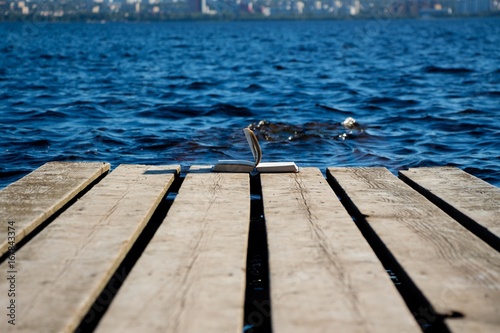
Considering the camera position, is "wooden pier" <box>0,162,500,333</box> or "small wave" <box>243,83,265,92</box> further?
"small wave" <box>243,83,265,92</box>

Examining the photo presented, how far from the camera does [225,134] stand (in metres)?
10.9

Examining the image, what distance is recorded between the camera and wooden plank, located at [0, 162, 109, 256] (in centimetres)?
396

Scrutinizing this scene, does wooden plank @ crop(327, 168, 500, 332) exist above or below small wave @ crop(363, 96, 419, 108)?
above

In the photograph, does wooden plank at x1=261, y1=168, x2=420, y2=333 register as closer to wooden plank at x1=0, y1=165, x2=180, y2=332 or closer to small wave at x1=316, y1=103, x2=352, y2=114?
wooden plank at x1=0, y1=165, x2=180, y2=332

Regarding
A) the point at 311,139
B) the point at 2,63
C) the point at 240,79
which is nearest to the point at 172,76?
the point at 240,79

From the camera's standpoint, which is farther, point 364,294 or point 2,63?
point 2,63

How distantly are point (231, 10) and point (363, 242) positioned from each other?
19317cm

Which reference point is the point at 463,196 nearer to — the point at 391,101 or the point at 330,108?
the point at 330,108

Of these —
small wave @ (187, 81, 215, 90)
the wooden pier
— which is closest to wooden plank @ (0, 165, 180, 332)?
the wooden pier

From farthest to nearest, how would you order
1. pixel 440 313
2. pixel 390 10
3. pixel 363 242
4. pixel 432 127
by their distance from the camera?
1. pixel 390 10
2. pixel 432 127
3. pixel 363 242
4. pixel 440 313

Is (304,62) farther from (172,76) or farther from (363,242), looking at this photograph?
(363,242)

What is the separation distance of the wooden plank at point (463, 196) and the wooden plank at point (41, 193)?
7.24ft

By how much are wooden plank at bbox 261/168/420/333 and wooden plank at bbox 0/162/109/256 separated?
1208 millimetres

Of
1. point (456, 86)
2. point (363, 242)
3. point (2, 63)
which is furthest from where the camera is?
point (2, 63)
